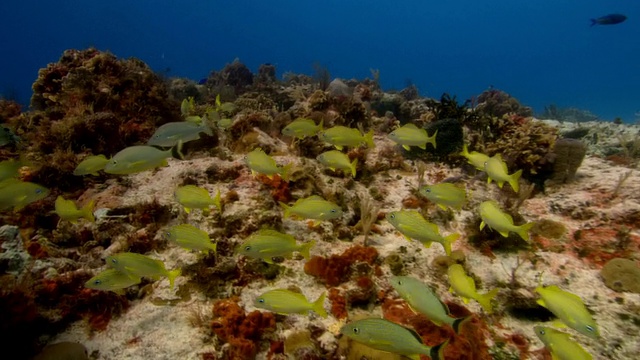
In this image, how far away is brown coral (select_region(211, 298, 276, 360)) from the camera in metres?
3.78

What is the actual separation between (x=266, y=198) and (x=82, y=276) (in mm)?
2819

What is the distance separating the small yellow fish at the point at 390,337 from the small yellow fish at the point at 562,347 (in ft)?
4.61

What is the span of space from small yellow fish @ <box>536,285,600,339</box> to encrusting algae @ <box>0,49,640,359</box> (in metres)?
0.01

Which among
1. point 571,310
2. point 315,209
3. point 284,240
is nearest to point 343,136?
point 315,209

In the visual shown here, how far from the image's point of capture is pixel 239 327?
401 centimetres

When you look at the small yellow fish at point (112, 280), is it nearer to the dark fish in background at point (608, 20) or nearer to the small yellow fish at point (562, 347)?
the small yellow fish at point (562, 347)

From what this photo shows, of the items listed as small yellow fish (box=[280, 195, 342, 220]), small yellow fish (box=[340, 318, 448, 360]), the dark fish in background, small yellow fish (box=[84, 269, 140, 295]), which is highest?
the dark fish in background

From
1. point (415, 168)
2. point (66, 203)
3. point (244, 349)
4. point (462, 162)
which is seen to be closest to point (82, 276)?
point (66, 203)

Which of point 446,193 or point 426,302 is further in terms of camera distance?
point 446,193

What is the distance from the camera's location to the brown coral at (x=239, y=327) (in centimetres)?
Result: 378

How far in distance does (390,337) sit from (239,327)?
2.06 metres

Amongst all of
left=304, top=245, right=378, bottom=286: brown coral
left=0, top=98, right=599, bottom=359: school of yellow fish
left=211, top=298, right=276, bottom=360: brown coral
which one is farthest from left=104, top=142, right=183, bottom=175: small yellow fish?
left=304, top=245, right=378, bottom=286: brown coral

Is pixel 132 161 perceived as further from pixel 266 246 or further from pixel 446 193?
pixel 446 193

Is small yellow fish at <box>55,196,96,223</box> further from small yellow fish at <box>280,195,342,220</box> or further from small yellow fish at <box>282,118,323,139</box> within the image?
small yellow fish at <box>282,118,323,139</box>
